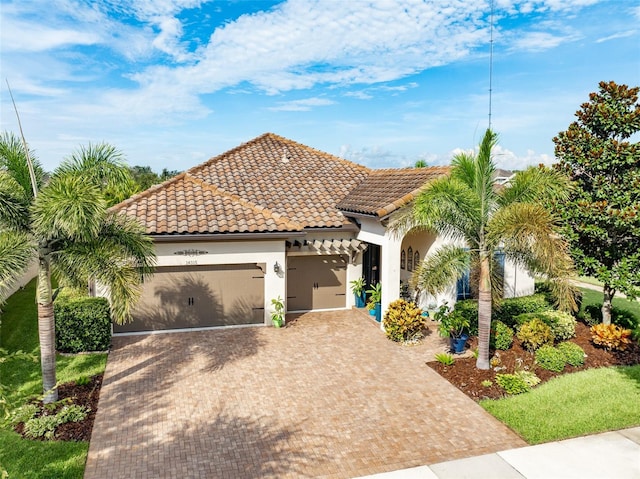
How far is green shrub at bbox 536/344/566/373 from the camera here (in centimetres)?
1297

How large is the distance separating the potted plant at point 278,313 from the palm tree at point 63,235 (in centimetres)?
644

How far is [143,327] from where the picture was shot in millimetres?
16391

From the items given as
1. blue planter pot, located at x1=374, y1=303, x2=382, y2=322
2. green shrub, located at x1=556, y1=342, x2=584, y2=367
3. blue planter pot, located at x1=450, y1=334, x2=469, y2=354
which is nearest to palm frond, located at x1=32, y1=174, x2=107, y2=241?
blue planter pot, located at x1=450, y1=334, x2=469, y2=354

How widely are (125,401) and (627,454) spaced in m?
11.0

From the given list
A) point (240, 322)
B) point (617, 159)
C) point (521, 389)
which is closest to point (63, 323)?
point (240, 322)

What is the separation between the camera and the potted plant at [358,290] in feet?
63.5

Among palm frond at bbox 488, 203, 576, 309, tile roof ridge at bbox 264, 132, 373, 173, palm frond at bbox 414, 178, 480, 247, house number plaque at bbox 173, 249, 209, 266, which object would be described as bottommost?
house number plaque at bbox 173, 249, 209, 266

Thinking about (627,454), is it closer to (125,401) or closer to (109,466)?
(109,466)

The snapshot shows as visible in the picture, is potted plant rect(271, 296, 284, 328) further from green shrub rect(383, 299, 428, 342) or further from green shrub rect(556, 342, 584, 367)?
green shrub rect(556, 342, 584, 367)

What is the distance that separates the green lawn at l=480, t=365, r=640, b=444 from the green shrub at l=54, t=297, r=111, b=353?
11.4 meters

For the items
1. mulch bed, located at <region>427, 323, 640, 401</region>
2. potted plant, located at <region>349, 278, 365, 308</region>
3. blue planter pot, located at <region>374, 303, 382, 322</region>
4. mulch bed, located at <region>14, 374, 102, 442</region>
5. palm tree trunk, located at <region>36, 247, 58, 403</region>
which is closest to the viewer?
mulch bed, located at <region>14, 374, 102, 442</region>

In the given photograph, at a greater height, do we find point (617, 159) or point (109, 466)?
point (617, 159)

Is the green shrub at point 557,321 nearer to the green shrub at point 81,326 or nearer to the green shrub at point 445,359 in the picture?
the green shrub at point 445,359

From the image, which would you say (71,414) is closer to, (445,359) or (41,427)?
(41,427)
